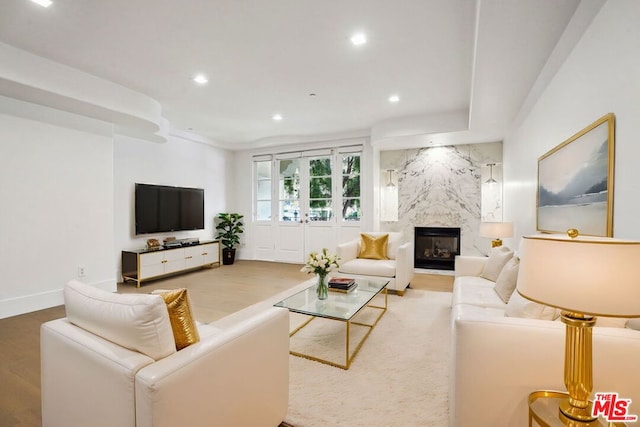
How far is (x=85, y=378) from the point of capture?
1257 millimetres

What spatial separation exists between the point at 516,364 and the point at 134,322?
166 centimetres

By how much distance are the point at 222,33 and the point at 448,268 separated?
541 centimetres

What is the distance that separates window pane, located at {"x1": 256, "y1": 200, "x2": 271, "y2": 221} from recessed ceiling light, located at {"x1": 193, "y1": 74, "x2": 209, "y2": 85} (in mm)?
3727

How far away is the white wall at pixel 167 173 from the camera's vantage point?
502cm

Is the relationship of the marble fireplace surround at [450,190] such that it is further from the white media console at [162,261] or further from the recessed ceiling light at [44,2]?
the recessed ceiling light at [44,2]

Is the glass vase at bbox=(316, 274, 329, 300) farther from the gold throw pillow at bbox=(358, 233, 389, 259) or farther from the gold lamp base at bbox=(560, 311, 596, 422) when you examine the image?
the gold lamp base at bbox=(560, 311, 596, 422)

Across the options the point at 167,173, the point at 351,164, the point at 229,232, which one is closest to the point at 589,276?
the point at 351,164

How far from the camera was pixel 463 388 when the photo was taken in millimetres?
1411

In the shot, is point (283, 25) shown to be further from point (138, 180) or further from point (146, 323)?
point (138, 180)

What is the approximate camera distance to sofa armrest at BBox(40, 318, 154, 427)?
1.10 m

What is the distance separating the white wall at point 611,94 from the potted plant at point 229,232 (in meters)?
5.92

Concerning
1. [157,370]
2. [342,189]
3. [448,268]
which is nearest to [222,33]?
[157,370]

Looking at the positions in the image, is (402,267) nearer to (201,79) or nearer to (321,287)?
(321,287)
